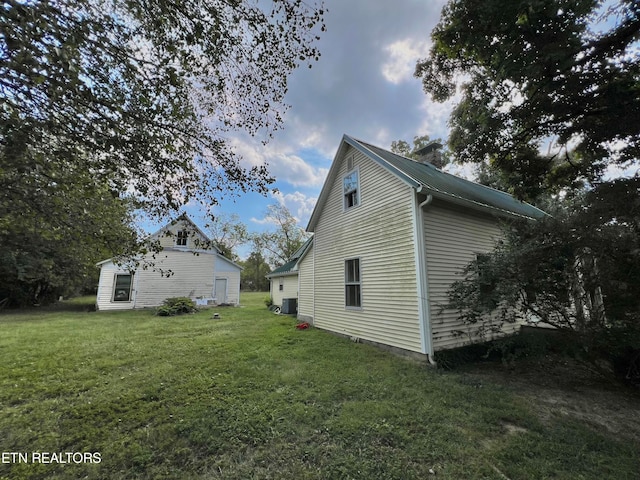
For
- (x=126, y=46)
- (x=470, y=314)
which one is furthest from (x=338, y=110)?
(x=470, y=314)

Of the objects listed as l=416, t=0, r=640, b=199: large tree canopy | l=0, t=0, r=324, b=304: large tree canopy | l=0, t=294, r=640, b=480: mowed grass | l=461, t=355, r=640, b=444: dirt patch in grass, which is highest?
l=416, t=0, r=640, b=199: large tree canopy

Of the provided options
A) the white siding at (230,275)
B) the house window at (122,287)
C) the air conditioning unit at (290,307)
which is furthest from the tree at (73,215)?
the white siding at (230,275)

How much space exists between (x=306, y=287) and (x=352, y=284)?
3.90 metres

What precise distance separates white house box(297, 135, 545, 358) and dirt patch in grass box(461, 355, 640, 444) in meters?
1.08

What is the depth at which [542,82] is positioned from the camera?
5109 mm

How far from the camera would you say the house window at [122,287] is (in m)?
15.6

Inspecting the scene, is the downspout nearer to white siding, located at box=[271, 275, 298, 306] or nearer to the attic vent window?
the attic vent window

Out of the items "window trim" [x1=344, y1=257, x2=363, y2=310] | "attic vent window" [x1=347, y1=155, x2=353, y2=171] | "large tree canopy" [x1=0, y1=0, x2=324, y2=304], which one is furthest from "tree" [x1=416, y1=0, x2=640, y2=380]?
"large tree canopy" [x1=0, y1=0, x2=324, y2=304]

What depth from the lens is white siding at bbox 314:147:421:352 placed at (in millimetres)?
6246

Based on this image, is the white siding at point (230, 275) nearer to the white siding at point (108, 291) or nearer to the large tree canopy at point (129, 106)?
the white siding at point (108, 291)

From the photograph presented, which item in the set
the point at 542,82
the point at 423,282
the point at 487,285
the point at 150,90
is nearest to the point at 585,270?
the point at 487,285

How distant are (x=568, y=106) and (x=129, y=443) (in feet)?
29.9

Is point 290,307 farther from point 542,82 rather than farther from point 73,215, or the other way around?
point 542,82

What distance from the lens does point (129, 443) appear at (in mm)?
2928
